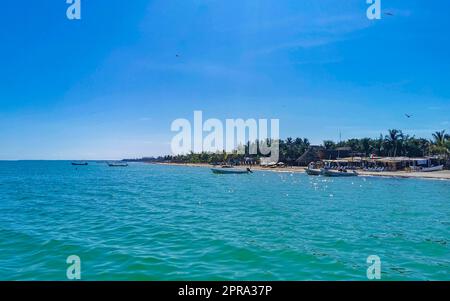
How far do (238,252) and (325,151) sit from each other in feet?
371

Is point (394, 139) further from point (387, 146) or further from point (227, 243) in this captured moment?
point (227, 243)

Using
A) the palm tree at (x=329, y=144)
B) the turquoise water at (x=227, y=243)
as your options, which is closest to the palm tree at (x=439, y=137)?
the palm tree at (x=329, y=144)

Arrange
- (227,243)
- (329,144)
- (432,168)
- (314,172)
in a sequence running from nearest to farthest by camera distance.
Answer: (227,243)
(314,172)
(432,168)
(329,144)

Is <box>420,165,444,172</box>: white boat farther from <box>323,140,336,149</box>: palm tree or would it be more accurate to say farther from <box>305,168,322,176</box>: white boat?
<box>323,140,336,149</box>: palm tree

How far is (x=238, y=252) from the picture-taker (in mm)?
13508

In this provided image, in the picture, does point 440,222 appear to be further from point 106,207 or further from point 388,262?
point 106,207

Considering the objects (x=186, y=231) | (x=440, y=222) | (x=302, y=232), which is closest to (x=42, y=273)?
(x=186, y=231)

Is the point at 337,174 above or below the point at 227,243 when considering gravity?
below

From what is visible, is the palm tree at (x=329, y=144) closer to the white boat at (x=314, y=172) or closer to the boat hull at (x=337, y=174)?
the white boat at (x=314, y=172)

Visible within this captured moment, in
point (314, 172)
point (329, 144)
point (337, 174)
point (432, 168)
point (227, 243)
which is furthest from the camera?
point (329, 144)

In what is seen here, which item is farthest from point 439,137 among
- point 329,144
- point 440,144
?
point 329,144

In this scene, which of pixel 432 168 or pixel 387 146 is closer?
pixel 432 168
